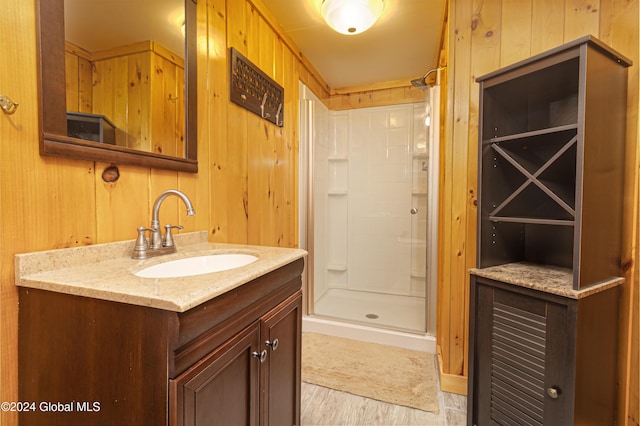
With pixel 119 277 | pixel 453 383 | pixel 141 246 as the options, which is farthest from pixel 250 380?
pixel 453 383

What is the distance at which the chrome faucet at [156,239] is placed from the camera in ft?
3.63

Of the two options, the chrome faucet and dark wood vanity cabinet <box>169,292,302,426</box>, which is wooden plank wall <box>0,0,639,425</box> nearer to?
the chrome faucet

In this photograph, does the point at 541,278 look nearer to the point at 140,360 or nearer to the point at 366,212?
the point at 140,360

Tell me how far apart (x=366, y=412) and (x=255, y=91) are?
1.91m

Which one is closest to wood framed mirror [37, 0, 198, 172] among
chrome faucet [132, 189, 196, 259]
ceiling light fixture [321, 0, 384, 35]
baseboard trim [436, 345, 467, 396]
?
chrome faucet [132, 189, 196, 259]

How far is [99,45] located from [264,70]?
45.9 inches

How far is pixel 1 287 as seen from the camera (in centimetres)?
82

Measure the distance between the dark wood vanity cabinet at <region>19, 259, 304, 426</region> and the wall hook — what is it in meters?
0.47

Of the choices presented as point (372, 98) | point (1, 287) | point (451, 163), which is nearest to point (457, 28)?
point (451, 163)

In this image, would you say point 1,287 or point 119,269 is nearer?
point 1,287

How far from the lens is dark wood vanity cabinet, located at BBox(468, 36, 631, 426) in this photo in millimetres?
1123

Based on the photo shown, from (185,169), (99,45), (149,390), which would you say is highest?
(99,45)

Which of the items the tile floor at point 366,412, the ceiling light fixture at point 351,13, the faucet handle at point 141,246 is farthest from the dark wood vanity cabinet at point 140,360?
the ceiling light fixture at point 351,13

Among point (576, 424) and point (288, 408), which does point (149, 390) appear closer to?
point (288, 408)
